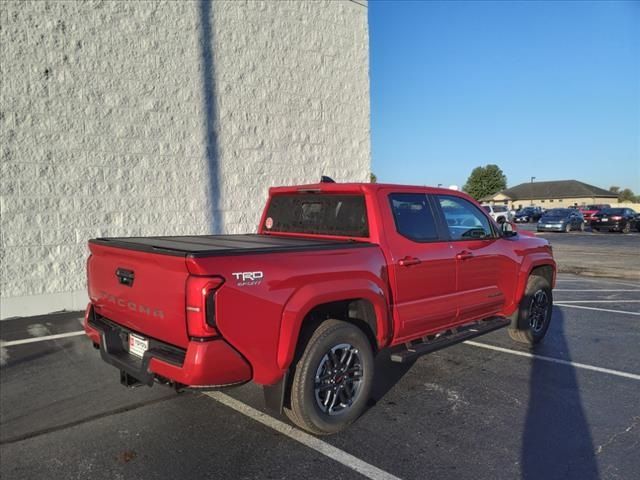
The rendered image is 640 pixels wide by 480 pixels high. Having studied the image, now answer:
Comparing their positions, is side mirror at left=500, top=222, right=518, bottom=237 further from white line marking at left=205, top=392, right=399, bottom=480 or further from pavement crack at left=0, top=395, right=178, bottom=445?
pavement crack at left=0, top=395, right=178, bottom=445

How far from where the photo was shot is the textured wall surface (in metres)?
7.20

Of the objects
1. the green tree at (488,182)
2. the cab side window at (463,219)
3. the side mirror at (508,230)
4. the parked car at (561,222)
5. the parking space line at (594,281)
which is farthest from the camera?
the green tree at (488,182)

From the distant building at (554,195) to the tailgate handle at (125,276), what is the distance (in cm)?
9228

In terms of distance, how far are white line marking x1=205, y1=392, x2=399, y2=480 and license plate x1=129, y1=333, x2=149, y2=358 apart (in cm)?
107

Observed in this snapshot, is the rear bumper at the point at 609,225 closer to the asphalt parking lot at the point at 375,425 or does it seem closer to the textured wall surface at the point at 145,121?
the textured wall surface at the point at 145,121

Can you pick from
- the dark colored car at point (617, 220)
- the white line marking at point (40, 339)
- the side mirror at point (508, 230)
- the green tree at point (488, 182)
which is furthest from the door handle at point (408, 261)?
the green tree at point (488, 182)

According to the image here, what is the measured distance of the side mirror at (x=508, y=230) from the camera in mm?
5553

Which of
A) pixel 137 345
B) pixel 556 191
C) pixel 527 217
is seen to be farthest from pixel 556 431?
pixel 556 191

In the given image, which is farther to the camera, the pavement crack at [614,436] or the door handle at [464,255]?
the door handle at [464,255]

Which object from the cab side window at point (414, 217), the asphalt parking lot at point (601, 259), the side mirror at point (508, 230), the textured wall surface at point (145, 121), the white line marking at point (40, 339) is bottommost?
the asphalt parking lot at point (601, 259)

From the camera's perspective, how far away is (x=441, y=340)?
4492mm

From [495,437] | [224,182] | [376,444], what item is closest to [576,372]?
[495,437]

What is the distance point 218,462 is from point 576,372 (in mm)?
3815

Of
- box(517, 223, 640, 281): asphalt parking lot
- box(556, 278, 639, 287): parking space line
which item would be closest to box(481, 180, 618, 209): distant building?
box(517, 223, 640, 281): asphalt parking lot
